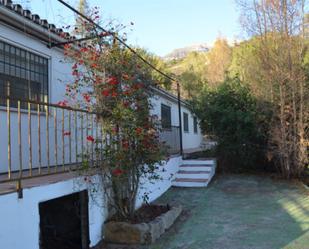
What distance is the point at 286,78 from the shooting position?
484 inches

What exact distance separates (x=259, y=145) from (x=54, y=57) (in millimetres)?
8012

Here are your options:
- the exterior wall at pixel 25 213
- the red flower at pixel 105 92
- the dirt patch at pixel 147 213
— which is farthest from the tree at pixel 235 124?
the exterior wall at pixel 25 213

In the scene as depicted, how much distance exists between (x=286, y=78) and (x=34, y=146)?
26.2 ft

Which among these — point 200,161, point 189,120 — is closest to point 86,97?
point 200,161

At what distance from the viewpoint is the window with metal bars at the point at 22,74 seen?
7305 millimetres

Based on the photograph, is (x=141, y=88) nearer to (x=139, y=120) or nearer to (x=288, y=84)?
(x=139, y=120)

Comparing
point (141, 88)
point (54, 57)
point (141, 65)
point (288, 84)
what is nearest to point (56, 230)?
point (141, 88)

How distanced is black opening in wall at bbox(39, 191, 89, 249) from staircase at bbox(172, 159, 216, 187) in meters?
6.01

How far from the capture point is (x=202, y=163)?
13656 mm

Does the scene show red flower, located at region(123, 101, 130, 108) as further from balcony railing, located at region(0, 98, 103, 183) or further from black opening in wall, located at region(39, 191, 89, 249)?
black opening in wall, located at region(39, 191, 89, 249)

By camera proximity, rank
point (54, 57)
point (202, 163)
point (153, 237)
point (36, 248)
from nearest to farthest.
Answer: point (36, 248) < point (153, 237) < point (54, 57) < point (202, 163)

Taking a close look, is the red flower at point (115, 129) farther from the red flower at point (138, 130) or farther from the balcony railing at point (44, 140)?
the red flower at point (138, 130)

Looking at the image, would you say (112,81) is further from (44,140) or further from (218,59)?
(218,59)

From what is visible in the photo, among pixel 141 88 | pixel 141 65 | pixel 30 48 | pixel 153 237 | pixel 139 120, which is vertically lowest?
pixel 153 237
